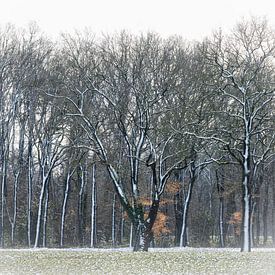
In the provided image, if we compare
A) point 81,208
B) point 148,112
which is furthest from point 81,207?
point 148,112

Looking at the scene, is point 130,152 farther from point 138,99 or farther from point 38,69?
point 38,69

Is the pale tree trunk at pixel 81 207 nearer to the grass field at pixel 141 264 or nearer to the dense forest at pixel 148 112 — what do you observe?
the dense forest at pixel 148 112

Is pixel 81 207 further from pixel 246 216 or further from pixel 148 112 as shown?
pixel 246 216

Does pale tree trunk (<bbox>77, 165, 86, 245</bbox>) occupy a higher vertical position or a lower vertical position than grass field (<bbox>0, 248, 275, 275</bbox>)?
higher

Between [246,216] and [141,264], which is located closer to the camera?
[141,264]

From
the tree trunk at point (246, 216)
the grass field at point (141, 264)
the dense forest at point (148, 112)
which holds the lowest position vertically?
the grass field at point (141, 264)

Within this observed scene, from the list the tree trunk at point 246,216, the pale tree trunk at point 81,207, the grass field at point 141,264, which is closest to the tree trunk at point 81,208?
the pale tree trunk at point 81,207

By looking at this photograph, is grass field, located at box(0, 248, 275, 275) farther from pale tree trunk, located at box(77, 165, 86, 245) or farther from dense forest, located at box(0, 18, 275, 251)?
pale tree trunk, located at box(77, 165, 86, 245)

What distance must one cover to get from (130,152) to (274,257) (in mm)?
12970

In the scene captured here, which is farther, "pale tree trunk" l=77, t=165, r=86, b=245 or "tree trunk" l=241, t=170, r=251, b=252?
"pale tree trunk" l=77, t=165, r=86, b=245

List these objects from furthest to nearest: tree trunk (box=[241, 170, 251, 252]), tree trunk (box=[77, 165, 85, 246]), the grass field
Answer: tree trunk (box=[77, 165, 85, 246])
tree trunk (box=[241, 170, 251, 252])
the grass field

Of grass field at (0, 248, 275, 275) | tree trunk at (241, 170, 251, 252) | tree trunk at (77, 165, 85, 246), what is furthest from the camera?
tree trunk at (77, 165, 85, 246)

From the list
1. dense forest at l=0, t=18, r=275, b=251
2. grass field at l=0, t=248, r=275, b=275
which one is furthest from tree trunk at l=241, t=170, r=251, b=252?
grass field at l=0, t=248, r=275, b=275

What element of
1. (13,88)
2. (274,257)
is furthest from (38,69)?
(274,257)
